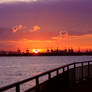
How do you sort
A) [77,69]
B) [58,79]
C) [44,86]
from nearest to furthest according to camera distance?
1. [44,86]
2. [58,79]
3. [77,69]

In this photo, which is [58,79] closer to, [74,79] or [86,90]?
[86,90]

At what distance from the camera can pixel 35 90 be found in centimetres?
716

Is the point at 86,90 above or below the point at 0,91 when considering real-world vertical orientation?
below

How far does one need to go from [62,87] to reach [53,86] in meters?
1.59

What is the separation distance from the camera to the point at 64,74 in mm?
11719

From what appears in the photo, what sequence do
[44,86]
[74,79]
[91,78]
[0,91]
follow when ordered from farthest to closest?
[91,78]
[74,79]
[44,86]
[0,91]

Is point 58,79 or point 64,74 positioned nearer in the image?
point 58,79

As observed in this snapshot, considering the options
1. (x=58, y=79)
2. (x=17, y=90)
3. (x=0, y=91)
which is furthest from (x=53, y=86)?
(x=0, y=91)

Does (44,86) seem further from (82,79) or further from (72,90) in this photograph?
(82,79)

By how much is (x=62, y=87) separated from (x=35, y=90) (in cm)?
385

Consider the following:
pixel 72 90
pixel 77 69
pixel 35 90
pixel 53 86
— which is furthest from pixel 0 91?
pixel 77 69

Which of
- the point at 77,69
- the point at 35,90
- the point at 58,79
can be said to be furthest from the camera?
the point at 77,69

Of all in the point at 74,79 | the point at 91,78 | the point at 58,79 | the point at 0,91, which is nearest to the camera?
the point at 0,91

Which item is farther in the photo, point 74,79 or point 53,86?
point 74,79
